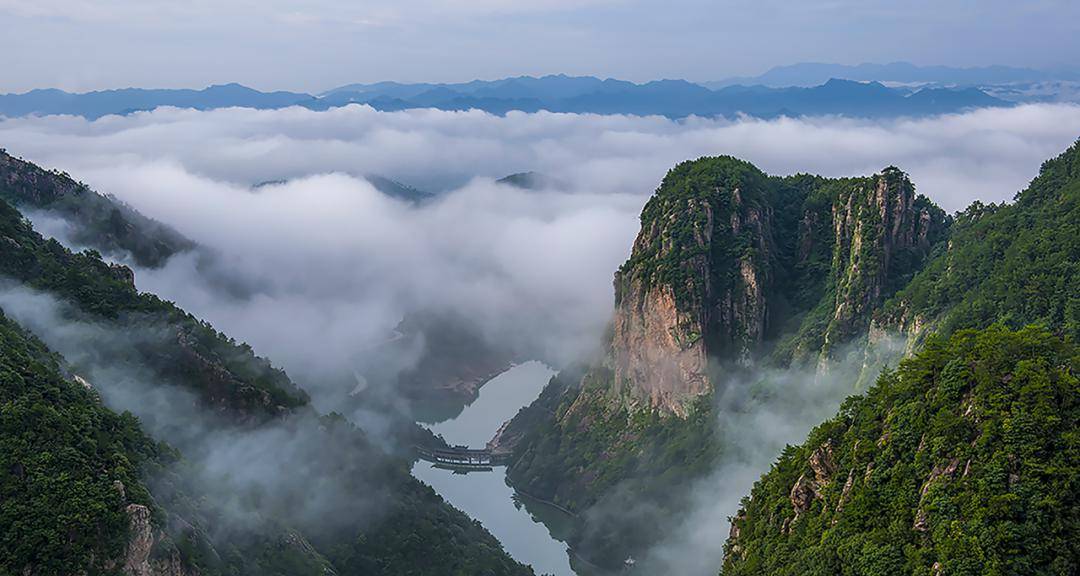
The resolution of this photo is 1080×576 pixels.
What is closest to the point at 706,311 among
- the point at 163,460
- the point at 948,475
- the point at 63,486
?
the point at 163,460

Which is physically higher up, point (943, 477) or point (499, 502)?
point (943, 477)

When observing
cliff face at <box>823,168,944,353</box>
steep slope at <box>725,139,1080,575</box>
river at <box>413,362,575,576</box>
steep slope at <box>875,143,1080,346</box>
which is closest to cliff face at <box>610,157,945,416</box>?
cliff face at <box>823,168,944,353</box>

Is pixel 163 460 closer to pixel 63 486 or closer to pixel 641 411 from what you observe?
pixel 63 486

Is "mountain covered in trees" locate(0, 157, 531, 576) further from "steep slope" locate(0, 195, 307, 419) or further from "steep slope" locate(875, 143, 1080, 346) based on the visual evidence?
"steep slope" locate(875, 143, 1080, 346)

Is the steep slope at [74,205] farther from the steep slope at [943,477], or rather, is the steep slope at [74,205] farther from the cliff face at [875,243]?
the cliff face at [875,243]

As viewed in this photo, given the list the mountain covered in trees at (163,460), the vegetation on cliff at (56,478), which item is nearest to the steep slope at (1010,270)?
the mountain covered in trees at (163,460)

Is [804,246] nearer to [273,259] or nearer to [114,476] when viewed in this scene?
[114,476]

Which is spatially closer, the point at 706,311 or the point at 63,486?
the point at 63,486
